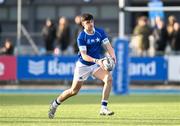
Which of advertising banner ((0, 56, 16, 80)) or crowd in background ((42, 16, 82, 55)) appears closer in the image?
crowd in background ((42, 16, 82, 55))

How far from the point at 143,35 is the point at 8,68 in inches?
211

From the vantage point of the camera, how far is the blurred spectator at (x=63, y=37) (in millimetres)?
30950

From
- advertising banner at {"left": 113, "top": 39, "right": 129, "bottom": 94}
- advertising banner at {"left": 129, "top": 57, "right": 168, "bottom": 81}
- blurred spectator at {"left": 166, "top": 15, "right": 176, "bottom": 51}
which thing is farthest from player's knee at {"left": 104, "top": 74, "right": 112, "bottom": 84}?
advertising banner at {"left": 129, "top": 57, "right": 168, "bottom": 81}

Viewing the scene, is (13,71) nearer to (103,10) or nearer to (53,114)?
(103,10)

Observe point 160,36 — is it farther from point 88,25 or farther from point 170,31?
point 88,25

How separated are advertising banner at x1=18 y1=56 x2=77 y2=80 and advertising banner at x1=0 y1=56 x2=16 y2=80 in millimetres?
228

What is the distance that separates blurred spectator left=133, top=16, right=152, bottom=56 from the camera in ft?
97.4

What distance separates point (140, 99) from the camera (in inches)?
930

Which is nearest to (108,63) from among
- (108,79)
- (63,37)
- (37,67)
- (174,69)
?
(108,79)

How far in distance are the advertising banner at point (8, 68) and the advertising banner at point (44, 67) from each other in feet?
0.75

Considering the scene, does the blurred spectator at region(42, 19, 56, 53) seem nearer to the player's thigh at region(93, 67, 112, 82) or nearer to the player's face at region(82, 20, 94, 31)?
the player's thigh at region(93, 67, 112, 82)

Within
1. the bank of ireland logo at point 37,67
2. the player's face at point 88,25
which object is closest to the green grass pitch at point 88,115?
the player's face at point 88,25

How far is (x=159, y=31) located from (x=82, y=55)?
14.2 metres

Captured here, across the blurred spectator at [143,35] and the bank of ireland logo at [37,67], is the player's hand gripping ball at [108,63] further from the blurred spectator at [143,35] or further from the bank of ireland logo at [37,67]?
the bank of ireland logo at [37,67]
